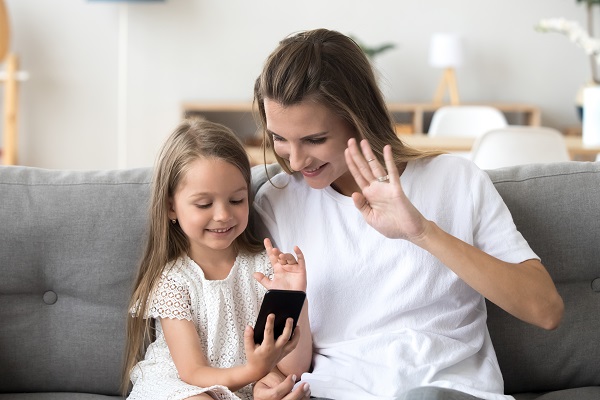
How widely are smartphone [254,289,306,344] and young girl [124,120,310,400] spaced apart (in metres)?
0.08

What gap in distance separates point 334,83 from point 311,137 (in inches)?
4.2

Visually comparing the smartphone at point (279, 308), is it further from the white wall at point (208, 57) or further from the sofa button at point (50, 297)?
the white wall at point (208, 57)

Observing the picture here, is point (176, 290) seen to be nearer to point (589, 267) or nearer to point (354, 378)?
point (354, 378)

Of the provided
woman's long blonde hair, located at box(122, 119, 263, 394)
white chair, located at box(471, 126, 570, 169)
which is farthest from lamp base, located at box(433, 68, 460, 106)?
woman's long blonde hair, located at box(122, 119, 263, 394)

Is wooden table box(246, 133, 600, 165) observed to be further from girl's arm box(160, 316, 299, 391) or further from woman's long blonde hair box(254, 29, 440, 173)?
girl's arm box(160, 316, 299, 391)

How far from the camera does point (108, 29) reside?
6.11 m

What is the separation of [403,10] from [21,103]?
8.67 feet

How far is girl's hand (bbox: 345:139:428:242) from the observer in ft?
5.01

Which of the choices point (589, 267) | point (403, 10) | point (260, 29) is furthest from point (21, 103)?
point (589, 267)

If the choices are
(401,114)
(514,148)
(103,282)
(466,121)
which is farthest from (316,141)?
(401,114)

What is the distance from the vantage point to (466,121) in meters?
4.93

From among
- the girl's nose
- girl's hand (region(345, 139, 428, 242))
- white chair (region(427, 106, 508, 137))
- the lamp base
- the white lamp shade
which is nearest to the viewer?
girl's hand (region(345, 139, 428, 242))

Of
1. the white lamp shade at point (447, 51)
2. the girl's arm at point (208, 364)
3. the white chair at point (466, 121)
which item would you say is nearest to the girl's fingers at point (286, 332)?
the girl's arm at point (208, 364)

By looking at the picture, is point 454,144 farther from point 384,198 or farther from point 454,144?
point 384,198
